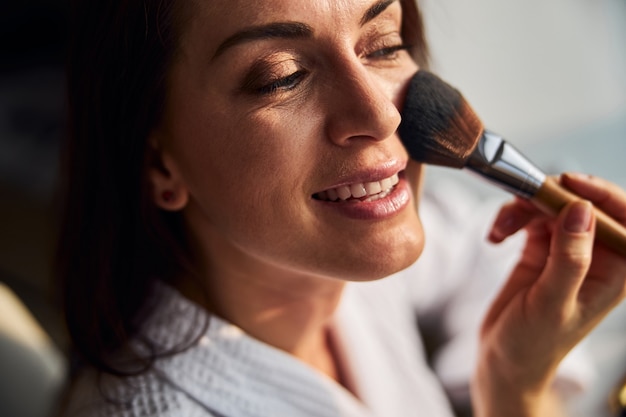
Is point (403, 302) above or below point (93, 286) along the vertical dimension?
below

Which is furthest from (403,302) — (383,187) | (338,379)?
(383,187)

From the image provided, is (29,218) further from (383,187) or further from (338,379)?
(383,187)

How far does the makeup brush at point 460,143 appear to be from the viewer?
0.63m

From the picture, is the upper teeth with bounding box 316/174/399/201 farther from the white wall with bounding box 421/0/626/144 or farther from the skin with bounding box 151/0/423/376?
the white wall with bounding box 421/0/626/144

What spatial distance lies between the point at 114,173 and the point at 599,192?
0.49m

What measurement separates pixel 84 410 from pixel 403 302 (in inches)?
20.5

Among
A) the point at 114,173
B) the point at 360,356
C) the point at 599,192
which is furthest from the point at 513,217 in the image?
the point at 114,173

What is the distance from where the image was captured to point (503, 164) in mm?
→ 642

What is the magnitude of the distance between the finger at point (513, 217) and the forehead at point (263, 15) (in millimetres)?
289

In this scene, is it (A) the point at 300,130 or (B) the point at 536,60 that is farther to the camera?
(B) the point at 536,60

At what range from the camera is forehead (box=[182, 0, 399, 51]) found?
0.57 m

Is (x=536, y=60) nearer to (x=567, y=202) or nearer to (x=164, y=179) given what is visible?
(x=567, y=202)

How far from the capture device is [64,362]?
113 cm

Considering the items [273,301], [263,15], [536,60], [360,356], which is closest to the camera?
[263,15]
